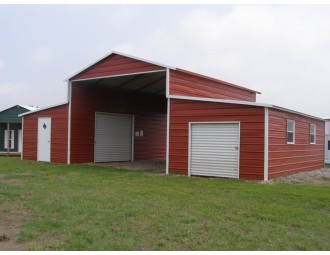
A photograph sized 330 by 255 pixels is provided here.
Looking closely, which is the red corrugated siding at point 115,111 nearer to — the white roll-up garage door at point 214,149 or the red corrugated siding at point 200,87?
the red corrugated siding at point 200,87

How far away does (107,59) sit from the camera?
1530cm

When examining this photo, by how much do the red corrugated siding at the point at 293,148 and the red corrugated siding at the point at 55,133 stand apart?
9.60 metres

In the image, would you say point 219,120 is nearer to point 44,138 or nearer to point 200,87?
point 200,87

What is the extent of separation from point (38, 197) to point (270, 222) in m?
4.94

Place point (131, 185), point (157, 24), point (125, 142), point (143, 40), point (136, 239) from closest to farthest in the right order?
A: point (136, 239), point (131, 185), point (157, 24), point (143, 40), point (125, 142)

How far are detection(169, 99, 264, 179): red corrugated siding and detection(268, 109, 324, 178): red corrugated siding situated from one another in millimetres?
457

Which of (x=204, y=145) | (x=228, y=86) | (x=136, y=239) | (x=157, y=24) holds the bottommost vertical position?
(x=136, y=239)

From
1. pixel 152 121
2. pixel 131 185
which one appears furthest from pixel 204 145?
pixel 152 121

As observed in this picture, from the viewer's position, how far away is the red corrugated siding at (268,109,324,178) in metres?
12.0

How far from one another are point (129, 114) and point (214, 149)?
347 inches

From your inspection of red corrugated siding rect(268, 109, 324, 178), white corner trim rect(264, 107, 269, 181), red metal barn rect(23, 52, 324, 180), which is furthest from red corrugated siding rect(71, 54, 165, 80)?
red corrugated siding rect(268, 109, 324, 178)

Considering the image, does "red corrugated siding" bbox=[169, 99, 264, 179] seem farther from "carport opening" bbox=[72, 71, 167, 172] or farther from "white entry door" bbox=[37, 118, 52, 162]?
"white entry door" bbox=[37, 118, 52, 162]

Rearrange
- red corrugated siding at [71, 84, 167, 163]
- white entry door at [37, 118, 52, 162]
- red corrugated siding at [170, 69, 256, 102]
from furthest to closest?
1. white entry door at [37, 118, 52, 162]
2. red corrugated siding at [71, 84, 167, 163]
3. red corrugated siding at [170, 69, 256, 102]
